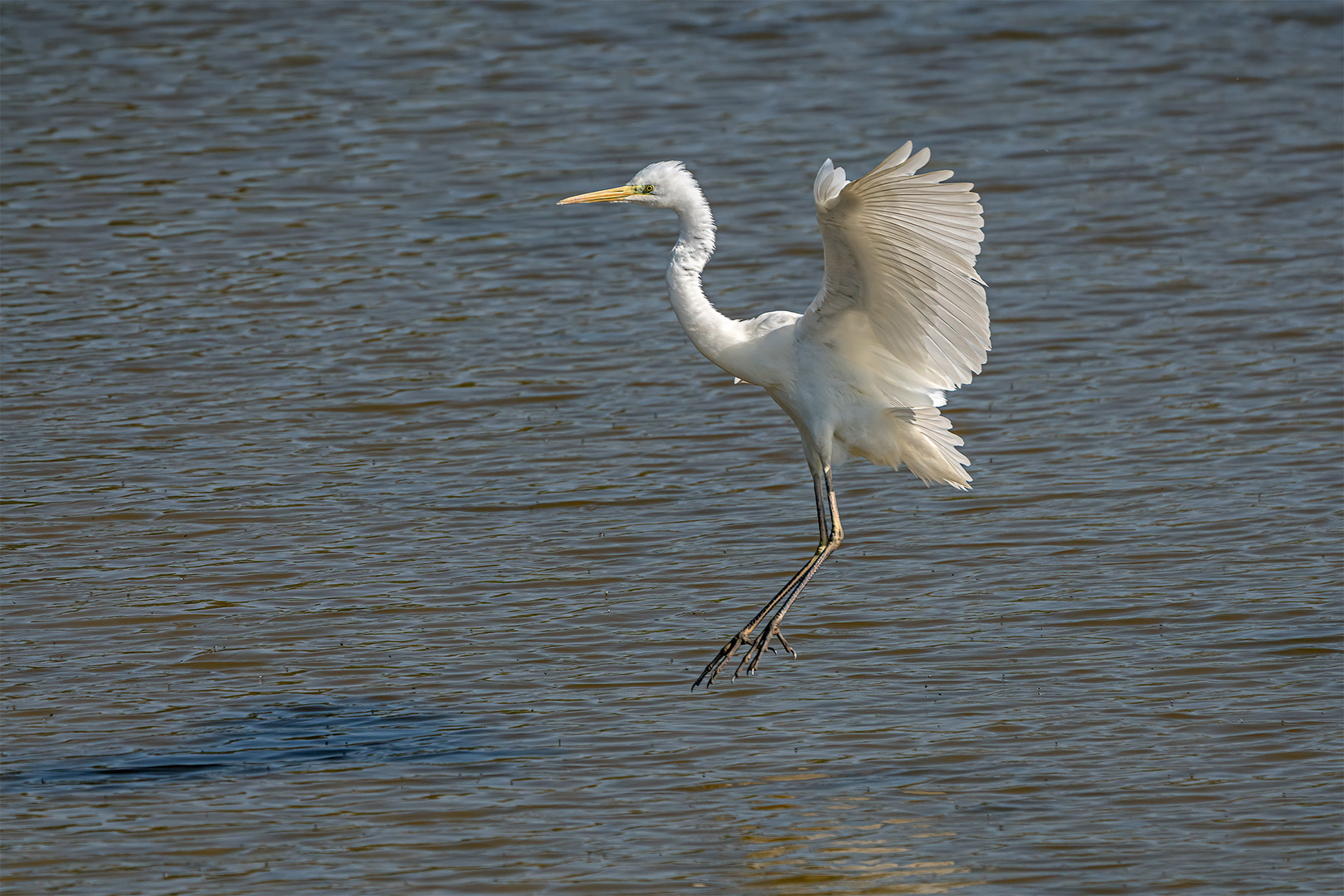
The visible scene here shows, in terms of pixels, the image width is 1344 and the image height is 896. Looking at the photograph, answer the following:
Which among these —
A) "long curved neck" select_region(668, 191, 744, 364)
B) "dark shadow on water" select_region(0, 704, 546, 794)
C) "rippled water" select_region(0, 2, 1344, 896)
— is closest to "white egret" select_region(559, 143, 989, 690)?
"long curved neck" select_region(668, 191, 744, 364)

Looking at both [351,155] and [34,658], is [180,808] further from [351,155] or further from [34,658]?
[351,155]

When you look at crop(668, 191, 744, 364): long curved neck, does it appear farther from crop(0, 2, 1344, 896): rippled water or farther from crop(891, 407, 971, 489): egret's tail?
crop(0, 2, 1344, 896): rippled water

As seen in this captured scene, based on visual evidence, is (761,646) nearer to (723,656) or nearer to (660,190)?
(723,656)

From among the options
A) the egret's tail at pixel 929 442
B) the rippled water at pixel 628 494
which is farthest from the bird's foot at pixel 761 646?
the egret's tail at pixel 929 442

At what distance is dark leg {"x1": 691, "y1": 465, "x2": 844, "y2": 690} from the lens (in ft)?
20.3

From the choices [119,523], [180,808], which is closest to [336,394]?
[119,523]

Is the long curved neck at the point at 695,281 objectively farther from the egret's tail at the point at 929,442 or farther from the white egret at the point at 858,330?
the egret's tail at the point at 929,442

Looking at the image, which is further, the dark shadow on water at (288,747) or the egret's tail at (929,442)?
the egret's tail at (929,442)

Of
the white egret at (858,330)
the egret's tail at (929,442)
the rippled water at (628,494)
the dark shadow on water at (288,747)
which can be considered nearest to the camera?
the rippled water at (628,494)

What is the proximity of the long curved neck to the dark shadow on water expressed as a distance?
1.54 metres

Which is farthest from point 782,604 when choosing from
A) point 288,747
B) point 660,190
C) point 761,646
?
point 288,747

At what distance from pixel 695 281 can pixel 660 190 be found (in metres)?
0.34

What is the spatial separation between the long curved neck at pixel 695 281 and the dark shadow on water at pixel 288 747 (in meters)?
1.54

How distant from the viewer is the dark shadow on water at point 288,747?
5.70m
